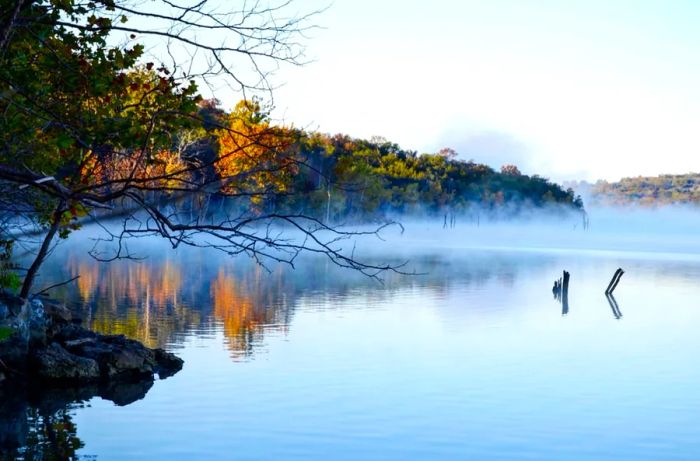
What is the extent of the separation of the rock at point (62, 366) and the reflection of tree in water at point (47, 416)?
1.07ft

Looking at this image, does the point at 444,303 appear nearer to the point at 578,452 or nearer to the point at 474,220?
the point at 578,452

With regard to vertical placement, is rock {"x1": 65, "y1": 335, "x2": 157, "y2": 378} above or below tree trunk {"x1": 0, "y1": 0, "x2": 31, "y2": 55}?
below

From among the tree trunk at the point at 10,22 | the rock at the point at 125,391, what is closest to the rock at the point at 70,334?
the rock at the point at 125,391

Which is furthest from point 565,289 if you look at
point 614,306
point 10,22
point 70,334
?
point 10,22

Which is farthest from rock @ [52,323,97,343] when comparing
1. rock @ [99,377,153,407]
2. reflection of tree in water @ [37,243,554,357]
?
reflection of tree in water @ [37,243,554,357]

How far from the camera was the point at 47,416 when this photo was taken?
45.5 ft

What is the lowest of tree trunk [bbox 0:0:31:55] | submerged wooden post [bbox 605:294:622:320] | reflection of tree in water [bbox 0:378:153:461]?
reflection of tree in water [bbox 0:378:153:461]

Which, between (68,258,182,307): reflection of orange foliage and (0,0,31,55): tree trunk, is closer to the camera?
(0,0,31,55): tree trunk

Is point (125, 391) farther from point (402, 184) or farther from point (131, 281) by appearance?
point (402, 184)

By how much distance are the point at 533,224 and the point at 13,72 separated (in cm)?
13203

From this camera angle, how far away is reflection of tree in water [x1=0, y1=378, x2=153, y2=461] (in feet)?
40.0

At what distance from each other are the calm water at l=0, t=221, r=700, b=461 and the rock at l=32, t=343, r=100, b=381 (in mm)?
948

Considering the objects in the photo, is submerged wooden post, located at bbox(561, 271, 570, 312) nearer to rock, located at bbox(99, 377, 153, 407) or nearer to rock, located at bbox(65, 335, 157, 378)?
rock, located at bbox(65, 335, 157, 378)

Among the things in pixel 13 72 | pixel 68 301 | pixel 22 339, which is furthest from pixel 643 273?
pixel 13 72
